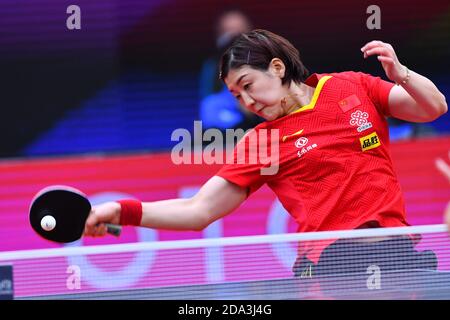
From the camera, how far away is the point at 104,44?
9156mm

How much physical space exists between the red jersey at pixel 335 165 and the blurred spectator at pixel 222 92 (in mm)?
3724

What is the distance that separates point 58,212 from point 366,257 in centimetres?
138

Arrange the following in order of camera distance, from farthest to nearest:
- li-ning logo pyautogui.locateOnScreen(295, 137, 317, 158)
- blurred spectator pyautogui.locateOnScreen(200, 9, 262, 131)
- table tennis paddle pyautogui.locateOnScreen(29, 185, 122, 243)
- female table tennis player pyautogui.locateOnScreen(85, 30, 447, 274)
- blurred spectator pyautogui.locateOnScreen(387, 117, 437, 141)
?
blurred spectator pyautogui.locateOnScreen(387, 117, 437, 141), blurred spectator pyautogui.locateOnScreen(200, 9, 262, 131), li-ning logo pyautogui.locateOnScreen(295, 137, 317, 158), female table tennis player pyautogui.locateOnScreen(85, 30, 447, 274), table tennis paddle pyautogui.locateOnScreen(29, 185, 122, 243)

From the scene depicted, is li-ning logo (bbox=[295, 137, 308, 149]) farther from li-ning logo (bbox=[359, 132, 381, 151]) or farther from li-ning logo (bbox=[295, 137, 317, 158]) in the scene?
li-ning logo (bbox=[359, 132, 381, 151])

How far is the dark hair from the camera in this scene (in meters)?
4.80

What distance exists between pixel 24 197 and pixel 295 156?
159 inches

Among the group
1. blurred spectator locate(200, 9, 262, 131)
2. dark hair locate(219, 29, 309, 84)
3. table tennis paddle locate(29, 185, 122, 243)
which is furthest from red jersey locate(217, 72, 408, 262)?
blurred spectator locate(200, 9, 262, 131)

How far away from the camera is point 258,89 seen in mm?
4777

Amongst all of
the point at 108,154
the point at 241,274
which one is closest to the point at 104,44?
the point at 108,154

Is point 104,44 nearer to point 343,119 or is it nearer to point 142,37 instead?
point 142,37

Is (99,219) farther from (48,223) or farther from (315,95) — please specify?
(315,95)

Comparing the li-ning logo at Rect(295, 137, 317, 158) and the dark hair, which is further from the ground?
the dark hair

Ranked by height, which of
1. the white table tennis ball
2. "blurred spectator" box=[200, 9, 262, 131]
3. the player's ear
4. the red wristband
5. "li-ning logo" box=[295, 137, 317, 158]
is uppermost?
"blurred spectator" box=[200, 9, 262, 131]
